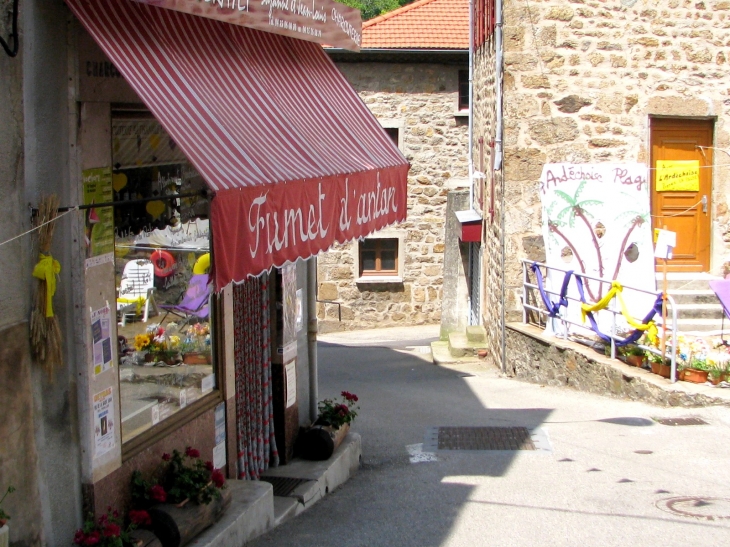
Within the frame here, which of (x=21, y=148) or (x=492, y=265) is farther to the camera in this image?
(x=492, y=265)

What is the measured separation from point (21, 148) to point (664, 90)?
31.1 feet

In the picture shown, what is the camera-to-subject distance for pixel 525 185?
11586 mm

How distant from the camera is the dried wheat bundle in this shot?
3924mm

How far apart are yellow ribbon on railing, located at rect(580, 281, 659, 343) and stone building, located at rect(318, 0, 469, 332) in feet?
31.6

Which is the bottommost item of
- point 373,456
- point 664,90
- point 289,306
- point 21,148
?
point 373,456

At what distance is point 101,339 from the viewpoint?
14.2 feet

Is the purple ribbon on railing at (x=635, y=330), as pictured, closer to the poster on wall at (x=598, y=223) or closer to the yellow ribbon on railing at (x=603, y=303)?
the yellow ribbon on railing at (x=603, y=303)

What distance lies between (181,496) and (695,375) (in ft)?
19.1

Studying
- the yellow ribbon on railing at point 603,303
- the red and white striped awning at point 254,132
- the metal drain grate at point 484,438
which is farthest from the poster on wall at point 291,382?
the yellow ribbon on railing at point 603,303

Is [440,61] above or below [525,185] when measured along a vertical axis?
above

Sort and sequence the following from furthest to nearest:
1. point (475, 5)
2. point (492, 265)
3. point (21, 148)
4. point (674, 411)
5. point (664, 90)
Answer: point (475, 5), point (492, 265), point (664, 90), point (674, 411), point (21, 148)

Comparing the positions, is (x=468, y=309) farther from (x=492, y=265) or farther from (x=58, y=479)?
(x=58, y=479)

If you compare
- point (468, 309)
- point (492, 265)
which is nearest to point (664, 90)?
point (492, 265)

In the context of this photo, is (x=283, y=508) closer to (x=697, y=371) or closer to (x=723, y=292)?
(x=697, y=371)
